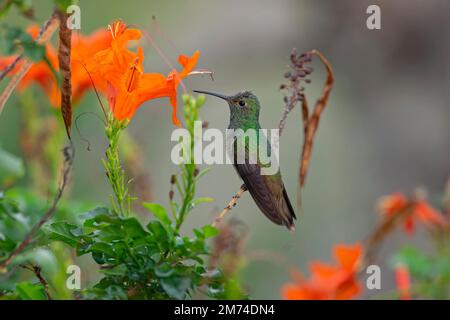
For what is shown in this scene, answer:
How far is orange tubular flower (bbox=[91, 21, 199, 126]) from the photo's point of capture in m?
1.48

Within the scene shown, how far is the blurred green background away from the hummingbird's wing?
3030mm

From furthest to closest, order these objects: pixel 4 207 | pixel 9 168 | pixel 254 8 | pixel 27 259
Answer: pixel 254 8
pixel 9 168
pixel 4 207
pixel 27 259

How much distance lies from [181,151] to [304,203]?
7.38 m

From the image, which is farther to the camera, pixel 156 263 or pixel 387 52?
pixel 387 52

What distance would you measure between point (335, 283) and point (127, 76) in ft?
3.93

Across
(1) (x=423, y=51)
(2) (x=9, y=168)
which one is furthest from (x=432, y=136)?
(2) (x=9, y=168)

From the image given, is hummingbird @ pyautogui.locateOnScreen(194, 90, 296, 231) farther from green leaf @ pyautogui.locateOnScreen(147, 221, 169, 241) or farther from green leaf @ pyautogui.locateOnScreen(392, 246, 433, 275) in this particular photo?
green leaf @ pyautogui.locateOnScreen(392, 246, 433, 275)

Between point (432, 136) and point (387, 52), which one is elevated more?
point (387, 52)

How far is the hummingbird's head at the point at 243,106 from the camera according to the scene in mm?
2189

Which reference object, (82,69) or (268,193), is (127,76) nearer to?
(268,193)

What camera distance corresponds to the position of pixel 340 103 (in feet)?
26.8

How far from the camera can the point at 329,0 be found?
20.0ft

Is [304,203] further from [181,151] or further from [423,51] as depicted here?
[181,151]

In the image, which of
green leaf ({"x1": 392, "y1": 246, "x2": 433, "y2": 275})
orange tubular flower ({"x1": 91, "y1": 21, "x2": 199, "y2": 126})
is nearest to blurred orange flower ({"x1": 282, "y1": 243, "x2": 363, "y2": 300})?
green leaf ({"x1": 392, "y1": 246, "x2": 433, "y2": 275})
